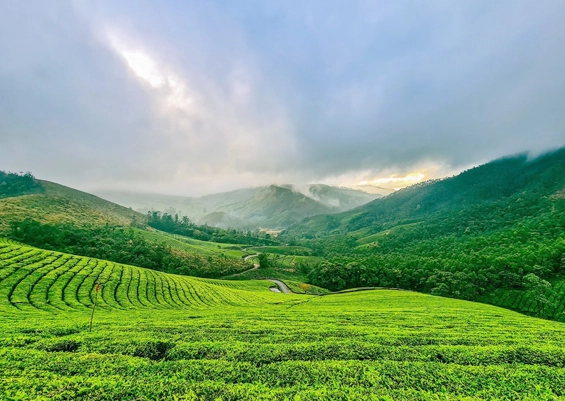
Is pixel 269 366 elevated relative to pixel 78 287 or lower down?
lower down

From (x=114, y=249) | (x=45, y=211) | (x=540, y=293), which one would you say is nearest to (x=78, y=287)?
(x=114, y=249)

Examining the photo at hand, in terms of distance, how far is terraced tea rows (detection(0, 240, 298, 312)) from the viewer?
3006 centimetres

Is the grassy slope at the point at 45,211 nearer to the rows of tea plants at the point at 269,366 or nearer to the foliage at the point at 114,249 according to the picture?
the foliage at the point at 114,249

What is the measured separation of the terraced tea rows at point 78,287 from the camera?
30.1 metres

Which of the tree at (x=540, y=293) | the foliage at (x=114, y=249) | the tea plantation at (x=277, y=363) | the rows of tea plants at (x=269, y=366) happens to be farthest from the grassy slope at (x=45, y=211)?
the tree at (x=540, y=293)

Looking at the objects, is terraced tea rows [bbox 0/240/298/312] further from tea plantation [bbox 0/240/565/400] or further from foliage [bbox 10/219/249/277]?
foliage [bbox 10/219/249/277]

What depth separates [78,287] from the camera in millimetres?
35906

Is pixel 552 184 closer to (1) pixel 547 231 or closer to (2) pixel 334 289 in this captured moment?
(1) pixel 547 231

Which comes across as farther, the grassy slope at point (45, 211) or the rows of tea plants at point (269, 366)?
the grassy slope at point (45, 211)

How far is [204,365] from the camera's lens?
10266 millimetres

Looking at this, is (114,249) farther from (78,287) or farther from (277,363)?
(277,363)

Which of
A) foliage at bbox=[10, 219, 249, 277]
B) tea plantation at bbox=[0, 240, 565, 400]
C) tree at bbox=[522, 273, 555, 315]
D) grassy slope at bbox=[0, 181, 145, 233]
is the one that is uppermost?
grassy slope at bbox=[0, 181, 145, 233]

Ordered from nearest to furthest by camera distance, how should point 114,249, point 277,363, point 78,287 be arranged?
point 277,363 < point 78,287 < point 114,249

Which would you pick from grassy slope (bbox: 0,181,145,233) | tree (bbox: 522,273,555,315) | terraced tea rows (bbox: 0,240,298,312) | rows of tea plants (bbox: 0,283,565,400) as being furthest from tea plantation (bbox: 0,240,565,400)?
grassy slope (bbox: 0,181,145,233)
